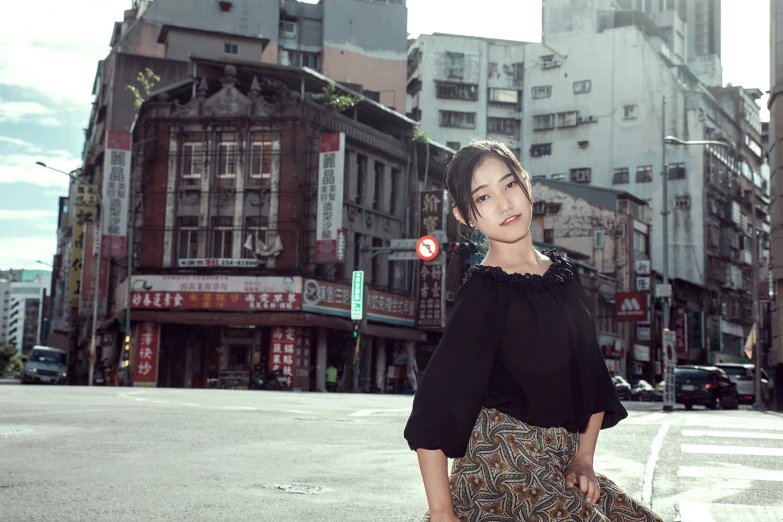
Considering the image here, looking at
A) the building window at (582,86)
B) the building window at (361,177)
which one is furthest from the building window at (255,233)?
the building window at (582,86)

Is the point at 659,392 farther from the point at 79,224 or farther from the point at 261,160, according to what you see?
the point at 79,224

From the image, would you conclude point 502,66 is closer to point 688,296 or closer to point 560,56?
point 560,56

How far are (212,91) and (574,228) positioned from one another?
27.0 m

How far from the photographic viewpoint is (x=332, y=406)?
1797 centimetres

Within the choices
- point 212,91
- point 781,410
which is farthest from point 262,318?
point 781,410

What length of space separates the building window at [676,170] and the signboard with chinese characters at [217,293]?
38.2 metres

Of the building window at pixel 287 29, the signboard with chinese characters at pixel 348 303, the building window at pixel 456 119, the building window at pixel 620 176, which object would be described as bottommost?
the signboard with chinese characters at pixel 348 303

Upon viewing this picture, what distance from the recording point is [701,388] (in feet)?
94.0

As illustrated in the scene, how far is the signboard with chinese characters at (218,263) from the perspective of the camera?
3834cm

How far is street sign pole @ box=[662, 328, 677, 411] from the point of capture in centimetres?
2394

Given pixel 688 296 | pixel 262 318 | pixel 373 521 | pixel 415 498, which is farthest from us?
pixel 688 296

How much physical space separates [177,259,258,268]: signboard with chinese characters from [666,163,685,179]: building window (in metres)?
38.8

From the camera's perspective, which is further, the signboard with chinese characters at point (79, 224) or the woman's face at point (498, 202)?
the signboard with chinese characters at point (79, 224)

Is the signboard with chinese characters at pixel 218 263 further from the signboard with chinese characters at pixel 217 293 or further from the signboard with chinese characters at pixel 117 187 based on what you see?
the signboard with chinese characters at pixel 117 187
